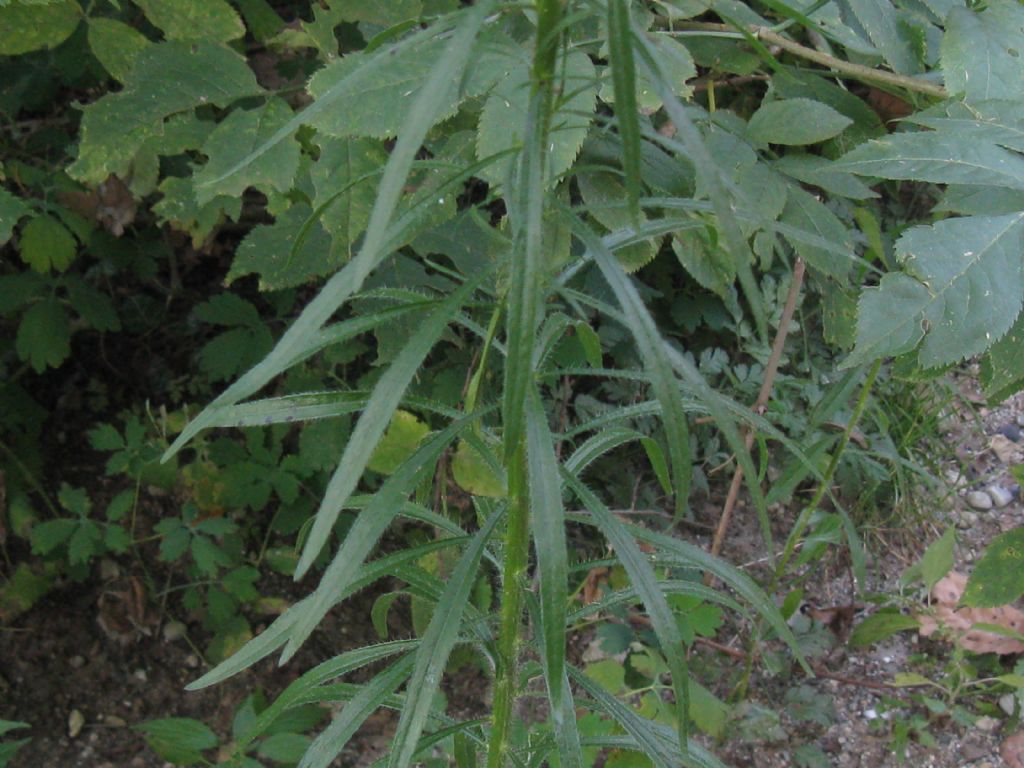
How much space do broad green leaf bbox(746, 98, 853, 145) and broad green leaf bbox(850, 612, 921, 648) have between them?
3.54 feet

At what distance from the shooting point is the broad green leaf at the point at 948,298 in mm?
960

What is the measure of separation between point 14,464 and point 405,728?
1.55 m

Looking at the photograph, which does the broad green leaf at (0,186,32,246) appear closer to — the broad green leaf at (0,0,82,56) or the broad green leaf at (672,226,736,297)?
the broad green leaf at (0,0,82,56)

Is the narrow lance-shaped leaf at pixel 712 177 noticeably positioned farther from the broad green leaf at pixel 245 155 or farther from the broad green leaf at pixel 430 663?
the broad green leaf at pixel 245 155

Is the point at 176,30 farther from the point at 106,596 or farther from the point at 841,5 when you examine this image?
the point at 106,596

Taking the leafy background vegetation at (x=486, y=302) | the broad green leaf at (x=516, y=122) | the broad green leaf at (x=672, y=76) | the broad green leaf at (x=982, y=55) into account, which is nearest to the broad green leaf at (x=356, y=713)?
the leafy background vegetation at (x=486, y=302)

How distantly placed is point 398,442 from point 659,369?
3.74 feet

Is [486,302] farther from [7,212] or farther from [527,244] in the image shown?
[7,212]

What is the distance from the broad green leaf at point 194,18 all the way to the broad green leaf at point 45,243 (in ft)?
1.77

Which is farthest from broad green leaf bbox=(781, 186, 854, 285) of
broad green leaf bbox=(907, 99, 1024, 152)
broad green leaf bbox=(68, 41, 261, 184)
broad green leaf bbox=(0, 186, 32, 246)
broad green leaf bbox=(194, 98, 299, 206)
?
broad green leaf bbox=(0, 186, 32, 246)

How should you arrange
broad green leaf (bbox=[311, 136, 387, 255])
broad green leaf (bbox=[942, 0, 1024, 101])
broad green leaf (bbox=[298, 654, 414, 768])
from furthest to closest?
broad green leaf (bbox=[311, 136, 387, 255]) → broad green leaf (bbox=[942, 0, 1024, 101]) → broad green leaf (bbox=[298, 654, 414, 768])

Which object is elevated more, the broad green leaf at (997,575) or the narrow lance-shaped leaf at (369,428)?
the narrow lance-shaped leaf at (369,428)

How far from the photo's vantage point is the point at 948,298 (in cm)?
96

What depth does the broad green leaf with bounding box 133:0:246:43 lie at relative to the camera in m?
1.31
